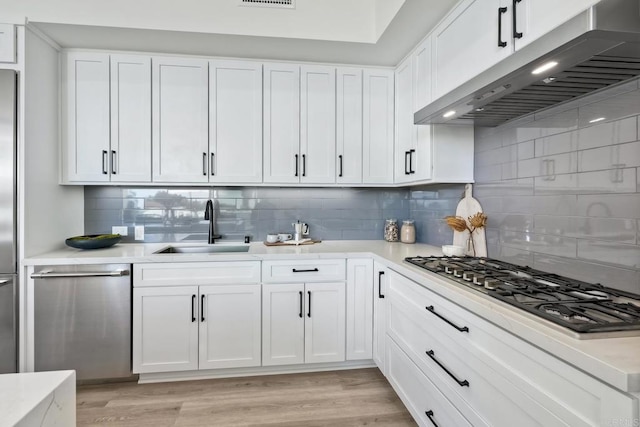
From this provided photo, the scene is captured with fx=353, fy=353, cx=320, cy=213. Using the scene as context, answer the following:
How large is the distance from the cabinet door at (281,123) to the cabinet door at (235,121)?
63 millimetres

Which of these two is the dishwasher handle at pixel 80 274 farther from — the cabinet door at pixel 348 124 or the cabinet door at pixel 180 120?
the cabinet door at pixel 348 124

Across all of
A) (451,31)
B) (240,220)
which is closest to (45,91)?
(240,220)

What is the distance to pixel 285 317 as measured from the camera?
8.19ft

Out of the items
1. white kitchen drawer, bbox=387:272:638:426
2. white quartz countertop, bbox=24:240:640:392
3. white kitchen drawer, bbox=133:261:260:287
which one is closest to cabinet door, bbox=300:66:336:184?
white quartz countertop, bbox=24:240:640:392

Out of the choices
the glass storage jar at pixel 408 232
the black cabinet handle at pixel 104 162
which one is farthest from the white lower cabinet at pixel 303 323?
the black cabinet handle at pixel 104 162

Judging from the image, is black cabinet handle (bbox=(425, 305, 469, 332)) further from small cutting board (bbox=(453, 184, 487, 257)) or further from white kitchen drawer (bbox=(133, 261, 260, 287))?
white kitchen drawer (bbox=(133, 261, 260, 287))

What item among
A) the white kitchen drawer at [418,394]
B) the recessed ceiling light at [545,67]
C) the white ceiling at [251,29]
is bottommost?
the white kitchen drawer at [418,394]

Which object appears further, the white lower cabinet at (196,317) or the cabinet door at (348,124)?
the cabinet door at (348,124)

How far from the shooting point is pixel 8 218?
7.29 ft

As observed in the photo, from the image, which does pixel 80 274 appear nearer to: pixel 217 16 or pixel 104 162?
pixel 104 162

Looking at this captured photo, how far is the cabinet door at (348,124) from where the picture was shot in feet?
9.49

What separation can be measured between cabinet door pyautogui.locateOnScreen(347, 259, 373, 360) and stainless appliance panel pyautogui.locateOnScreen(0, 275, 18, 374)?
2.18 m

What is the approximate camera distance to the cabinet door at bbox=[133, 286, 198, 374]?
237cm

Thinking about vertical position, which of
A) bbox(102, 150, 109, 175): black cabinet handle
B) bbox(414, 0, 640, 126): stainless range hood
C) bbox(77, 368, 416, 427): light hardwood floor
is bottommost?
bbox(77, 368, 416, 427): light hardwood floor
